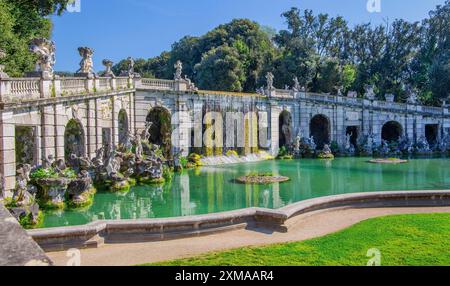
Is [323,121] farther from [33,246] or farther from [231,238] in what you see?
[33,246]

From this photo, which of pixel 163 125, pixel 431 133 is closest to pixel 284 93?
pixel 163 125

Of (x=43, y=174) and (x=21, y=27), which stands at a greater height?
(x=21, y=27)

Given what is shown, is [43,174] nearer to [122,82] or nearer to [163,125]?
[122,82]

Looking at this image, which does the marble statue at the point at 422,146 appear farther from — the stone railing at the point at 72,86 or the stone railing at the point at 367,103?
the stone railing at the point at 72,86

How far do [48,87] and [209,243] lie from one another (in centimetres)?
1134

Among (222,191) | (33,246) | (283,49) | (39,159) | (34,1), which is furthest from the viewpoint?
(283,49)

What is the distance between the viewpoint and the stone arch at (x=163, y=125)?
29844mm

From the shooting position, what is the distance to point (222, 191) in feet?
59.2

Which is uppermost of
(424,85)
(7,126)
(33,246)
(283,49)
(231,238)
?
(283,49)

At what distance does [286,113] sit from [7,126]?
2809 centimetres

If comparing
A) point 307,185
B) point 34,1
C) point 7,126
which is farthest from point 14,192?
point 34,1

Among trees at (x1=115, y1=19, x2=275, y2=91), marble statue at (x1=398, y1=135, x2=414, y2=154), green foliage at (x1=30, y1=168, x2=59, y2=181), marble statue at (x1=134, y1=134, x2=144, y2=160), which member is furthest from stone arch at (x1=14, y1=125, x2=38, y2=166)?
trees at (x1=115, y1=19, x2=275, y2=91)

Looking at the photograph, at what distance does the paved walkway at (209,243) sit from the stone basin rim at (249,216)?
1.13ft

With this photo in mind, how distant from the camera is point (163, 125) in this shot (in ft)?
99.6
